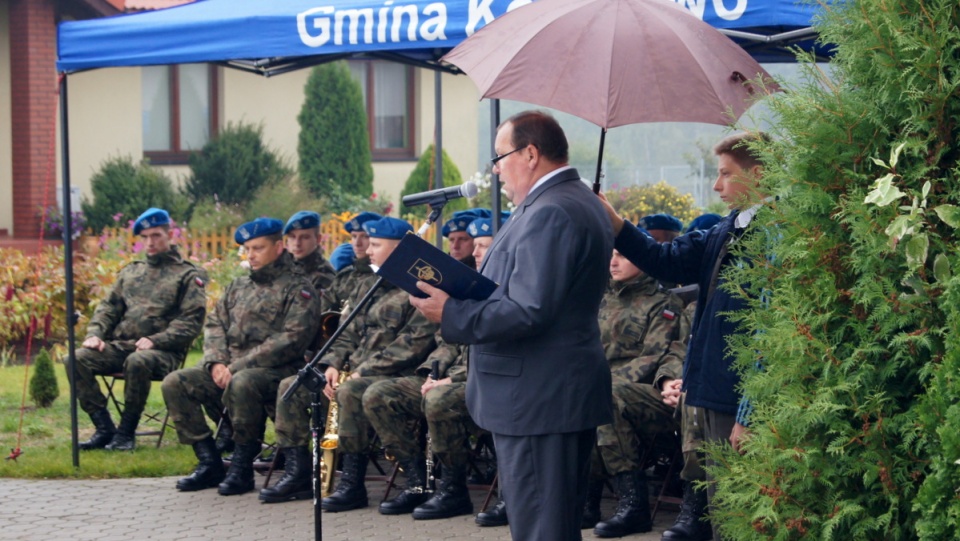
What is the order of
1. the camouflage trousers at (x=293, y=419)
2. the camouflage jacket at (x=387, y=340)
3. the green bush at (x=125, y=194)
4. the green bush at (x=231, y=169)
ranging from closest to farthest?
1. the camouflage jacket at (x=387, y=340)
2. the camouflage trousers at (x=293, y=419)
3. the green bush at (x=125, y=194)
4. the green bush at (x=231, y=169)

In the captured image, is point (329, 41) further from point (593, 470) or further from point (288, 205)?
point (288, 205)

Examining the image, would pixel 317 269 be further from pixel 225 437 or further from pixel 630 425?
pixel 630 425

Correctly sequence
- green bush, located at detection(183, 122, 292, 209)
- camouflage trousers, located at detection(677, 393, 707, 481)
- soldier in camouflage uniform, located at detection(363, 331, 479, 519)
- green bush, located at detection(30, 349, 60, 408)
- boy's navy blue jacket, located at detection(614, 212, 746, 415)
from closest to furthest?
boy's navy blue jacket, located at detection(614, 212, 746, 415) < camouflage trousers, located at detection(677, 393, 707, 481) < soldier in camouflage uniform, located at detection(363, 331, 479, 519) < green bush, located at detection(30, 349, 60, 408) < green bush, located at detection(183, 122, 292, 209)

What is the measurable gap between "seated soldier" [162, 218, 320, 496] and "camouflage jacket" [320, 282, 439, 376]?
0.29 m

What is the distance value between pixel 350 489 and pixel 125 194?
1344 centimetres

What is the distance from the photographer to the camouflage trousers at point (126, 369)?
340 inches

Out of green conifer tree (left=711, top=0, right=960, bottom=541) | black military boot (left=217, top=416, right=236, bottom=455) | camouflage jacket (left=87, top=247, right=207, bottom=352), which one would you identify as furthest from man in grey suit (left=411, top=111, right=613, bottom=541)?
camouflage jacket (left=87, top=247, right=207, bottom=352)

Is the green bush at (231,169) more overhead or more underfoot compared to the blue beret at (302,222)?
more overhead

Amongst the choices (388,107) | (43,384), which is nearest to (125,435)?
(43,384)

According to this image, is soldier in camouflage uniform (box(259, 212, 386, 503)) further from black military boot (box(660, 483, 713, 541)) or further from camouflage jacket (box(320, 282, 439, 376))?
black military boot (box(660, 483, 713, 541))

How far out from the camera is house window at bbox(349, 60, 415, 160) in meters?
25.1

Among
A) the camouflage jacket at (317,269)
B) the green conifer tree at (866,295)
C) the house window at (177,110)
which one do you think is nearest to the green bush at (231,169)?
the house window at (177,110)

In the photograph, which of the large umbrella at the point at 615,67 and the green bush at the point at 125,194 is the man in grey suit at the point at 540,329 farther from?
the green bush at the point at 125,194

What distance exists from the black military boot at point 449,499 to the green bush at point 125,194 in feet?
43.9
